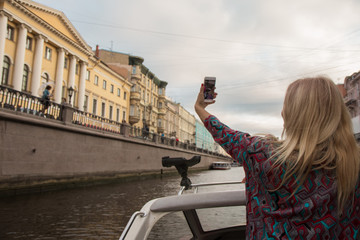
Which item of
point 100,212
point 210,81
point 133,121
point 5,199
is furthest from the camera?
point 133,121

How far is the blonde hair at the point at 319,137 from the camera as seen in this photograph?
1.08m

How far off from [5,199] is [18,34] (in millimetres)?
16027

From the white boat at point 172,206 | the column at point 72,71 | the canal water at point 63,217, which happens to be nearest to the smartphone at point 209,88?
the white boat at point 172,206

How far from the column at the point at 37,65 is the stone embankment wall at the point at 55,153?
807 centimetres

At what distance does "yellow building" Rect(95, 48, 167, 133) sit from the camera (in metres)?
42.1

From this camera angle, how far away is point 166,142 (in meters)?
31.3

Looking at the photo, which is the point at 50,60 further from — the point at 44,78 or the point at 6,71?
the point at 6,71

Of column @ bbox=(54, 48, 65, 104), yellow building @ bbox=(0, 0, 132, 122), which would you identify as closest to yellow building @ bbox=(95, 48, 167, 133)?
yellow building @ bbox=(0, 0, 132, 122)

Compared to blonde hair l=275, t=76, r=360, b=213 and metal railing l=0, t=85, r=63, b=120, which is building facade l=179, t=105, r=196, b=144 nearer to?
metal railing l=0, t=85, r=63, b=120

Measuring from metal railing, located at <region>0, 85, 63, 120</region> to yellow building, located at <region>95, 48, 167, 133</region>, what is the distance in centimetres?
2521

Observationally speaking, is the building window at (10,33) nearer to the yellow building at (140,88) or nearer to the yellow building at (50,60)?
the yellow building at (50,60)

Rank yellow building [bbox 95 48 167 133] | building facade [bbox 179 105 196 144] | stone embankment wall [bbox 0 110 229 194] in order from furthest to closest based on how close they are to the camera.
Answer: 1. building facade [bbox 179 105 196 144]
2. yellow building [bbox 95 48 167 133]
3. stone embankment wall [bbox 0 110 229 194]

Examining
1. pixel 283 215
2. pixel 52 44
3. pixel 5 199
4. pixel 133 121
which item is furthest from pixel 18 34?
pixel 283 215

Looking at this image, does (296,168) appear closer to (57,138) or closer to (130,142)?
(57,138)
